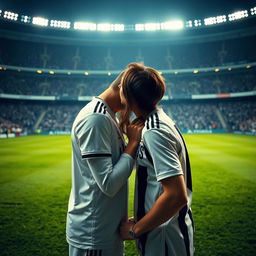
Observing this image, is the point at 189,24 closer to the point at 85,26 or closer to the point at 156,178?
the point at 85,26

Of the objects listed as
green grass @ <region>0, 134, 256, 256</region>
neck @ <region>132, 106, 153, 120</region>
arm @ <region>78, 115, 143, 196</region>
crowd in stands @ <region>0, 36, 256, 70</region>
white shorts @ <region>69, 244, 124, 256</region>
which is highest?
crowd in stands @ <region>0, 36, 256, 70</region>

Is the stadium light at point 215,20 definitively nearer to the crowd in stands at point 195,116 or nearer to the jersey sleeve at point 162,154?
the crowd in stands at point 195,116

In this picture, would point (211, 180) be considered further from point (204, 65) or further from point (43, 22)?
point (43, 22)

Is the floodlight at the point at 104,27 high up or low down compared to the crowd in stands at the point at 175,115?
up

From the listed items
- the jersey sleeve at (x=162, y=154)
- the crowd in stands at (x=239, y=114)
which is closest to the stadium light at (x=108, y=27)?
the crowd in stands at (x=239, y=114)

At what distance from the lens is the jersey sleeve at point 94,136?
148cm

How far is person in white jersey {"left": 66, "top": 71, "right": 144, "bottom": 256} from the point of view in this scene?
1481 mm

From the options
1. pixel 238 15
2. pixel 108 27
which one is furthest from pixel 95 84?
pixel 238 15

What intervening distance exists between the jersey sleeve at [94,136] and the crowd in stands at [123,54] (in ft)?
146

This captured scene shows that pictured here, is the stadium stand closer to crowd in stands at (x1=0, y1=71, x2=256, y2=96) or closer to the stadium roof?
crowd in stands at (x1=0, y1=71, x2=256, y2=96)

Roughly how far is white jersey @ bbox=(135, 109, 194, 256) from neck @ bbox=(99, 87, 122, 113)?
0.42m

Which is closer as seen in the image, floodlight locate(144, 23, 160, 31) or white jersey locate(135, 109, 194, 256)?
white jersey locate(135, 109, 194, 256)

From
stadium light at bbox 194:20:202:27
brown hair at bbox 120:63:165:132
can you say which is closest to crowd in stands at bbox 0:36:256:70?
stadium light at bbox 194:20:202:27

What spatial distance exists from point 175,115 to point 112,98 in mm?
39817
